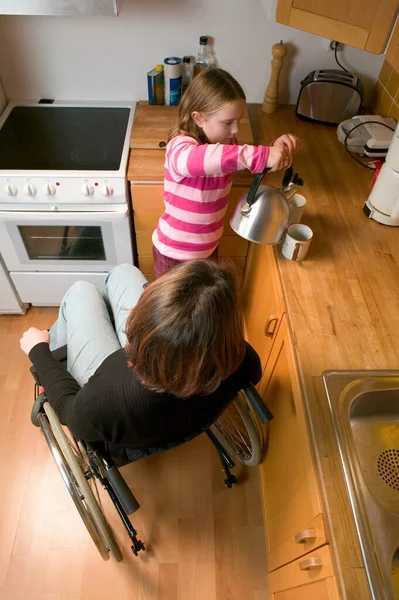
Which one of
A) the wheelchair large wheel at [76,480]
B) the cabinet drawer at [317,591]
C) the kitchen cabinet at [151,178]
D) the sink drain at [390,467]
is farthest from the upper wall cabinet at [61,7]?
the cabinet drawer at [317,591]

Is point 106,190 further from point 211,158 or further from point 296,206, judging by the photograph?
point 296,206

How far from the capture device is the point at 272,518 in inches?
51.9

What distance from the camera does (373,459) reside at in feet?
3.23

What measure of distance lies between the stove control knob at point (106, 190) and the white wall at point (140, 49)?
0.58 meters

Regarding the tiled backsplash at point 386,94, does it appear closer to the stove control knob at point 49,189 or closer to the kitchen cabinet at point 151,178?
the kitchen cabinet at point 151,178

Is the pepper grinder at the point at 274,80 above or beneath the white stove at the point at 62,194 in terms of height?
above

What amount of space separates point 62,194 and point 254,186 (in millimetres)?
790

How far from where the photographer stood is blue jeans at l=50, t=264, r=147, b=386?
48.5 inches

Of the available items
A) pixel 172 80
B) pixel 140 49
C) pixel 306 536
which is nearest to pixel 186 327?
pixel 306 536

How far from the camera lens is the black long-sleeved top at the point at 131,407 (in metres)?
0.88

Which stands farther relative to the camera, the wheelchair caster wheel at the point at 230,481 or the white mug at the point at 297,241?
the wheelchair caster wheel at the point at 230,481

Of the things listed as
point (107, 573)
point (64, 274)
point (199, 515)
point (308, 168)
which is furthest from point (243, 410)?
point (64, 274)

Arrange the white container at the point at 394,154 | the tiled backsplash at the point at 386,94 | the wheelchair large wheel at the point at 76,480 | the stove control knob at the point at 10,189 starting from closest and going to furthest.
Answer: the wheelchair large wheel at the point at 76,480 < the white container at the point at 394,154 < the stove control knob at the point at 10,189 < the tiled backsplash at the point at 386,94

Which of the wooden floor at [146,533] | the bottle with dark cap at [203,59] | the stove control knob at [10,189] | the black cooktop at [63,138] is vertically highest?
the bottle with dark cap at [203,59]
